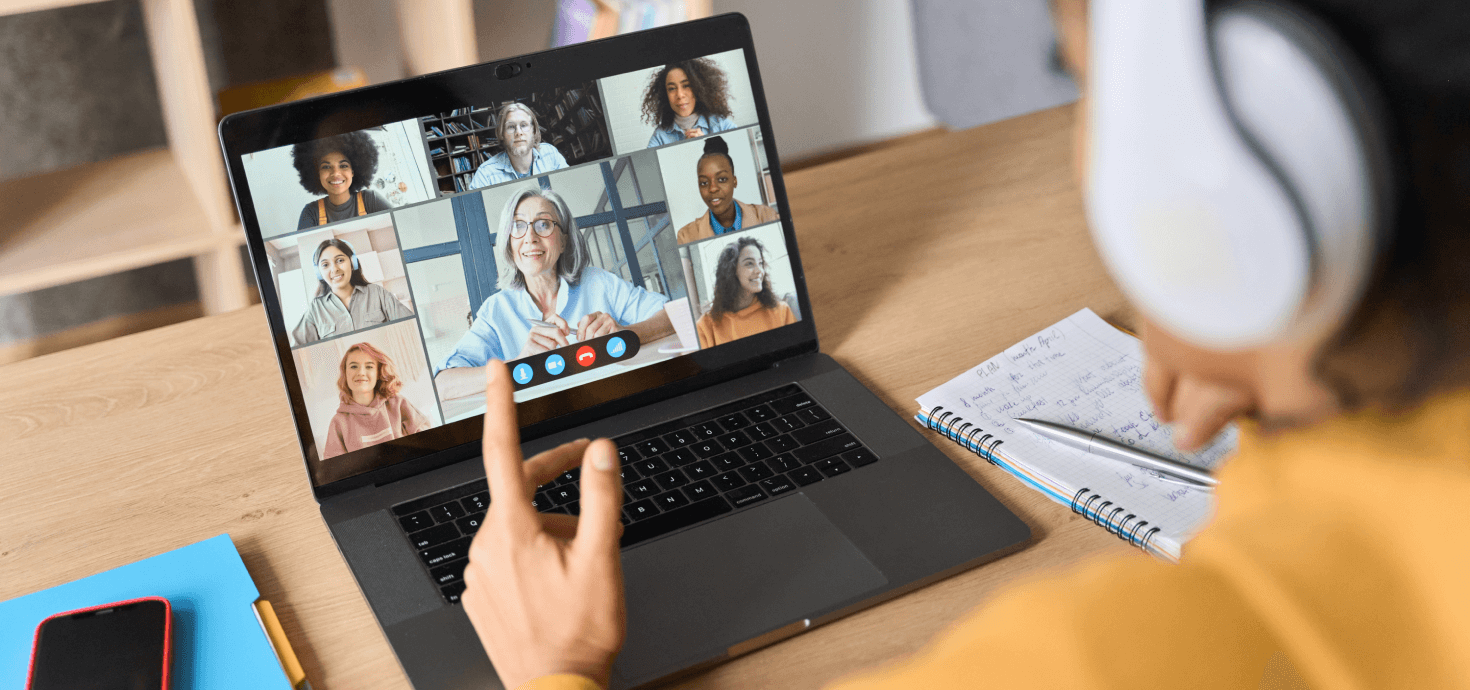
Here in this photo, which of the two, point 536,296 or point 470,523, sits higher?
point 536,296

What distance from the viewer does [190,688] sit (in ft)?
1.95

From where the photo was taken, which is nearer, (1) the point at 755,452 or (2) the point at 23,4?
(1) the point at 755,452

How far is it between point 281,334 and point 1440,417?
2.21 ft

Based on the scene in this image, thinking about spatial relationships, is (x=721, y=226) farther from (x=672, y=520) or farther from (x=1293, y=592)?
(x=1293, y=592)

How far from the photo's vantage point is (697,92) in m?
0.85

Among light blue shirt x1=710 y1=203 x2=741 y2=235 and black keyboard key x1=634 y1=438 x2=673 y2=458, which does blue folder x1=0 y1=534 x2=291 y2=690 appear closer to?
black keyboard key x1=634 y1=438 x2=673 y2=458

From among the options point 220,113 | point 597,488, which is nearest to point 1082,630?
point 597,488

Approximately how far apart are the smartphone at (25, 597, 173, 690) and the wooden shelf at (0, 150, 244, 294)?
1.07 meters

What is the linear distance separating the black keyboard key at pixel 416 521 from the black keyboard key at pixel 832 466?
0.27 metres

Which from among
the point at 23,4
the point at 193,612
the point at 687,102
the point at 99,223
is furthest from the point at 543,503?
the point at 99,223

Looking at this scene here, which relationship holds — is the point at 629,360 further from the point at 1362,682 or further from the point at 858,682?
the point at 1362,682

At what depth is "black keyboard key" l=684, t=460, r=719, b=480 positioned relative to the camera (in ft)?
2.46

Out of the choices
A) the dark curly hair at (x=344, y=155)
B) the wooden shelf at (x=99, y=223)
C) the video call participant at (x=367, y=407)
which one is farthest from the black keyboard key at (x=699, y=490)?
the wooden shelf at (x=99, y=223)

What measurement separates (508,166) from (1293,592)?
2.06 ft
